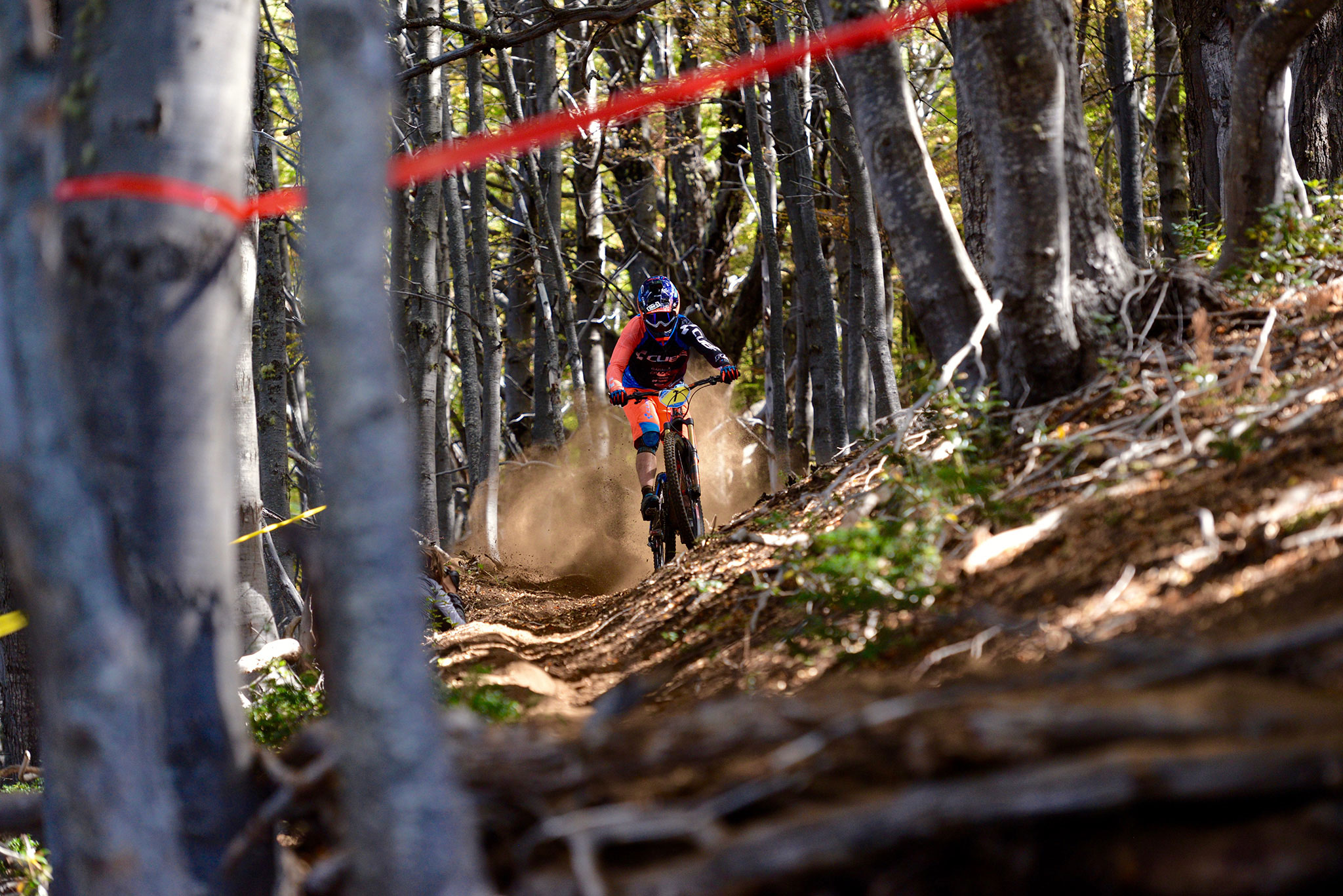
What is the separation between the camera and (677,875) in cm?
165

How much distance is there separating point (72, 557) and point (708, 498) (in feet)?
38.6

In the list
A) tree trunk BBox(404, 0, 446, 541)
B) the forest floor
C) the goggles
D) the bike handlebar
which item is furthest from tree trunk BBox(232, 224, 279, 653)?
tree trunk BBox(404, 0, 446, 541)

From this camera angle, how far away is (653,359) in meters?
8.10

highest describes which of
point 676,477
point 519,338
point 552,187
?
point 552,187

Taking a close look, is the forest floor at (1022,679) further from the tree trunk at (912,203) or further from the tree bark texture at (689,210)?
the tree bark texture at (689,210)

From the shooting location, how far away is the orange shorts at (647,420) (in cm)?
780

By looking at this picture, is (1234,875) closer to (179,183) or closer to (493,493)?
(179,183)

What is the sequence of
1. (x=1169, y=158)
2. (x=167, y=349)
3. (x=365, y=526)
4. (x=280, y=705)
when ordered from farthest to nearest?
(x=1169, y=158), (x=280, y=705), (x=167, y=349), (x=365, y=526)

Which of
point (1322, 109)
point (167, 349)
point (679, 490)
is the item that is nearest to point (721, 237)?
point (679, 490)

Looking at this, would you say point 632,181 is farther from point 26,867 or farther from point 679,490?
point 26,867

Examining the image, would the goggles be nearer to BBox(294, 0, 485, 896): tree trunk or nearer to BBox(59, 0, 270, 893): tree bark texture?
BBox(59, 0, 270, 893): tree bark texture

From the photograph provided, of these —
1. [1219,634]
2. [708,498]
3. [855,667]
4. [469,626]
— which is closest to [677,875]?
[1219,634]

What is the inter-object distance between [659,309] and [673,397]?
0.71 m

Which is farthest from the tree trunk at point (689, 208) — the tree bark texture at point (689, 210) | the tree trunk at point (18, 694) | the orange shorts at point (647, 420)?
the tree trunk at point (18, 694)
